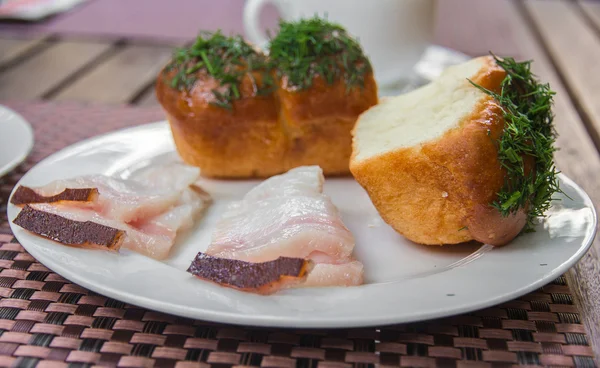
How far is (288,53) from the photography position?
2590 millimetres

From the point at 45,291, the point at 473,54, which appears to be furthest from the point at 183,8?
the point at 45,291

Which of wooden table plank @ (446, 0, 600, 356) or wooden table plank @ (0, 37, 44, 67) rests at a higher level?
wooden table plank @ (446, 0, 600, 356)

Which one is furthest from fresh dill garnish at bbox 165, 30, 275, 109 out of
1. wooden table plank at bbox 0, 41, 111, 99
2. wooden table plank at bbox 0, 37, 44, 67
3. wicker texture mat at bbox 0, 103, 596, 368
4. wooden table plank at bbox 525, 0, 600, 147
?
wooden table plank at bbox 0, 37, 44, 67

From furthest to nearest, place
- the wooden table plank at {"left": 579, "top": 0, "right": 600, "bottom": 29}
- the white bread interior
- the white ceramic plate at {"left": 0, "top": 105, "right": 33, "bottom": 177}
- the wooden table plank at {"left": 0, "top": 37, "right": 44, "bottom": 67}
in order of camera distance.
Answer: the wooden table plank at {"left": 579, "top": 0, "right": 600, "bottom": 29}
the wooden table plank at {"left": 0, "top": 37, "right": 44, "bottom": 67}
the white ceramic plate at {"left": 0, "top": 105, "right": 33, "bottom": 177}
the white bread interior

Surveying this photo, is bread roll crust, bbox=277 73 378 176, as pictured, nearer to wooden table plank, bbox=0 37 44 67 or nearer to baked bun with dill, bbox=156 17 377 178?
baked bun with dill, bbox=156 17 377 178

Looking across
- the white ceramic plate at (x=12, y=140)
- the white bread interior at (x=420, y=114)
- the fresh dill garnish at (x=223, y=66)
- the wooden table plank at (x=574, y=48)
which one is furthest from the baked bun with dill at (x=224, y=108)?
the wooden table plank at (x=574, y=48)

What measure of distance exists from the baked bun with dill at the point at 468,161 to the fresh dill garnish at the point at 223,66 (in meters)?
0.59

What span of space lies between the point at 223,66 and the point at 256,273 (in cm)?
120

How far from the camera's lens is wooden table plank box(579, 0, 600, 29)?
5.22 m

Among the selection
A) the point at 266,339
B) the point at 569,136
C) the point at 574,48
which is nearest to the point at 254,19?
the point at 569,136

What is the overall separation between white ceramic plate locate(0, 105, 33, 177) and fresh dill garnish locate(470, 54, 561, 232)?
1849 millimetres

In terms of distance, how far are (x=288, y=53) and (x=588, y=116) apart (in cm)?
182

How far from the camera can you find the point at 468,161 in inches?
73.0

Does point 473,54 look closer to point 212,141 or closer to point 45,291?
point 212,141
